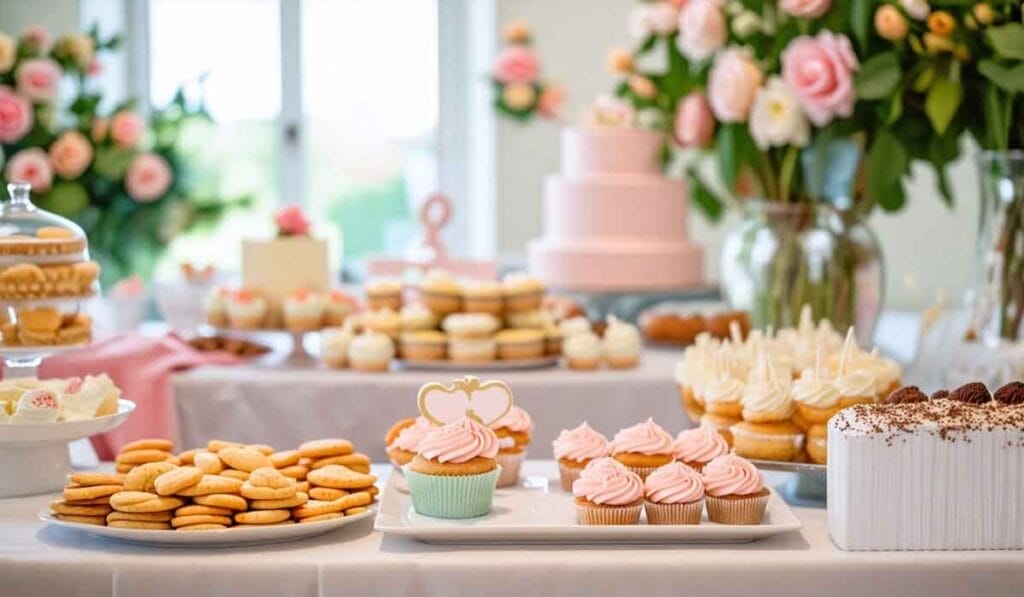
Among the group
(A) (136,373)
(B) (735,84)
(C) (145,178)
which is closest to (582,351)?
(B) (735,84)

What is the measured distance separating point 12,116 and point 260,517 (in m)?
1.98

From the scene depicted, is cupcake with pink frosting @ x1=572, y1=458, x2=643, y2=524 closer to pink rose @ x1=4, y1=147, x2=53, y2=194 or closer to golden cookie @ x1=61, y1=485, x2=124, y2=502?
golden cookie @ x1=61, y1=485, x2=124, y2=502

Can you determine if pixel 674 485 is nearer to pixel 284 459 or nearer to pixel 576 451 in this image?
pixel 576 451

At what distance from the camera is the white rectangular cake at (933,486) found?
1506 mm

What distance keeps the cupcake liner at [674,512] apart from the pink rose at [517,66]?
3330mm

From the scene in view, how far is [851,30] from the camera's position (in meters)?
2.76

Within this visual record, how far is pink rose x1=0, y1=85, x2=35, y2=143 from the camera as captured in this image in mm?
3207

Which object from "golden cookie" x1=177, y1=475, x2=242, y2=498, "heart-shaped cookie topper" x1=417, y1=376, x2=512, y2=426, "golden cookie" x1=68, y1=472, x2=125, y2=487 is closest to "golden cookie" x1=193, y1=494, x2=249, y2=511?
"golden cookie" x1=177, y1=475, x2=242, y2=498

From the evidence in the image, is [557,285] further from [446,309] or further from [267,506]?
[267,506]

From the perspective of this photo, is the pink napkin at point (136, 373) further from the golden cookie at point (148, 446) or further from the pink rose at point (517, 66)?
the pink rose at point (517, 66)

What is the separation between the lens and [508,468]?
1804mm

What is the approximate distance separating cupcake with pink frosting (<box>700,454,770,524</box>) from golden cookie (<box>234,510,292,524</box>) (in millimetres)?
460

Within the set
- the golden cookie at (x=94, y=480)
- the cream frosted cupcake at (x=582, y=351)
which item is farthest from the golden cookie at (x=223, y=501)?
the cream frosted cupcake at (x=582, y=351)

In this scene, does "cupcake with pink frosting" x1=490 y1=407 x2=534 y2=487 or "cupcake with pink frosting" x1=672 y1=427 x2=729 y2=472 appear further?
"cupcake with pink frosting" x1=490 y1=407 x2=534 y2=487
